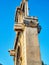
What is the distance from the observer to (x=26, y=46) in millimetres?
11523

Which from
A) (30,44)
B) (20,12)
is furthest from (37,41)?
(20,12)

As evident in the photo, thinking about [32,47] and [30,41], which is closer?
[32,47]

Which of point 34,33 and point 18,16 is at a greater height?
point 18,16

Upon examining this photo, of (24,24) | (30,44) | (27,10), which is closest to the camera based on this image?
(30,44)

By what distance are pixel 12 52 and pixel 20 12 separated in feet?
12.0

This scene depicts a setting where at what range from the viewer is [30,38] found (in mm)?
11992

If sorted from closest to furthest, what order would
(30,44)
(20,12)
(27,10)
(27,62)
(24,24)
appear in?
(27,62)
(30,44)
(24,24)
(27,10)
(20,12)

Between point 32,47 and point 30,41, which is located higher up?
point 30,41

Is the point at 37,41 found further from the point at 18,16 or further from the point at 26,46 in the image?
the point at 18,16

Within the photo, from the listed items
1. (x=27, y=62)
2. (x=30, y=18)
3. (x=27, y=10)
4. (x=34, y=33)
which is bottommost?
(x=27, y=62)

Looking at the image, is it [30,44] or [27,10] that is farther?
[27,10]

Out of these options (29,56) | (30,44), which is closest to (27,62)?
(29,56)

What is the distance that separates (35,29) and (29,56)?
2.01 m

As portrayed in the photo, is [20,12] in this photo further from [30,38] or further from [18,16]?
[30,38]
